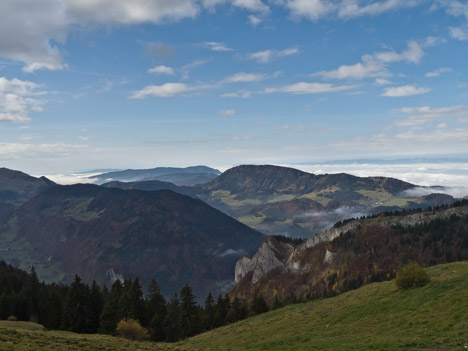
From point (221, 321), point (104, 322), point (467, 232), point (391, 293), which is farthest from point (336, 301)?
point (467, 232)

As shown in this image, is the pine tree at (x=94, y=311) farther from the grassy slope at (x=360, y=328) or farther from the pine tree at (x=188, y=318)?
the grassy slope at (x=360, y=328)

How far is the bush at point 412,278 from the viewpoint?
192 feet

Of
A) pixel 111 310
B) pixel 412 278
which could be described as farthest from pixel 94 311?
pixel 412 278

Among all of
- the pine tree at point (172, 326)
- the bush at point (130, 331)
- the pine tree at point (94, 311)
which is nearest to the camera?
the bush at point (130, 331)

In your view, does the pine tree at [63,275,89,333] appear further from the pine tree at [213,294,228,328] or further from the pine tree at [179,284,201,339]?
the pine tree at [213,294,228,328]

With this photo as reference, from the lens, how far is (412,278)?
195 ft

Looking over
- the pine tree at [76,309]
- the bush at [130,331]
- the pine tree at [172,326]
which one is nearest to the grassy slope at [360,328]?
the bush at [130,331]

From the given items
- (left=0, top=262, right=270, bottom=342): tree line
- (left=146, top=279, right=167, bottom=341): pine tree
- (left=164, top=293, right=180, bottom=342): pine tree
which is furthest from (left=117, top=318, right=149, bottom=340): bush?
(left=164, top=293, right=180, bottom=342): pine tree

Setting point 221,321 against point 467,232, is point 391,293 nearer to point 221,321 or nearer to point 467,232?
point 221,321

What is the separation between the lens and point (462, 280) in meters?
52.9

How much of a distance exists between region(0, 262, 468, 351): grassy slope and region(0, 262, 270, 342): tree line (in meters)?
28.7

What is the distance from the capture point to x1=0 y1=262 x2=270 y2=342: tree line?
279 ft

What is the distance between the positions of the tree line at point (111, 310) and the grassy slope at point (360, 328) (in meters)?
28.7

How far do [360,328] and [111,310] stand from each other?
62752 mm
